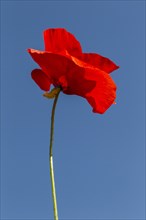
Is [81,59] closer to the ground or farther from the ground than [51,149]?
farther from the ground

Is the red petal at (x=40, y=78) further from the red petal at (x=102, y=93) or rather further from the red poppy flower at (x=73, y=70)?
the red petal at (x=102, y=93)

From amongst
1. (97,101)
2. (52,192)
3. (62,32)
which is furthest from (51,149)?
(62,32)

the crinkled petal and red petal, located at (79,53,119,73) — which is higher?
red petal, located at (79,53,119,73)

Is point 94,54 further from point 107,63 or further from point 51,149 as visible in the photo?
point 51,149

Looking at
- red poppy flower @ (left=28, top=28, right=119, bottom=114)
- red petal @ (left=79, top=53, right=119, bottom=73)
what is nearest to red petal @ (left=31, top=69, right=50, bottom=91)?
red poppy flower @ (left=28, top=28, right=119, bottom=114)

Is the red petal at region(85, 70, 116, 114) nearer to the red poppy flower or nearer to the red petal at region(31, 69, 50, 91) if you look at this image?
the red poppy flower

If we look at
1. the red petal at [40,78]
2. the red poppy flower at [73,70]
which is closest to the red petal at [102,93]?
the red poppy flower at [73,70]

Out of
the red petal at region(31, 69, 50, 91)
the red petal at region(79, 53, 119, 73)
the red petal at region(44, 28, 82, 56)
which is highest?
the red petal at region(44, 28, 82, 56)
